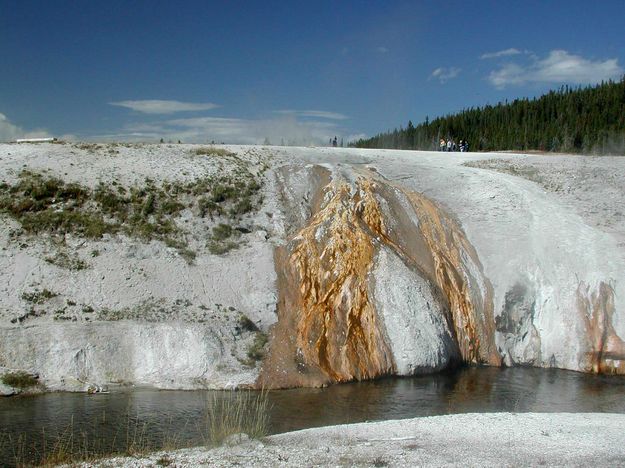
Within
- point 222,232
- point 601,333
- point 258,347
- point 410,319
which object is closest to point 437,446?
point 258,347

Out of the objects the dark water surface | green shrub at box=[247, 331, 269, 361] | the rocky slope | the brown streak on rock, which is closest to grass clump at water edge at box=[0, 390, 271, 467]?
the dark water surface

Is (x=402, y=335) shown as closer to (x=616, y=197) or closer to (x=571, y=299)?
(x=571, y=299)

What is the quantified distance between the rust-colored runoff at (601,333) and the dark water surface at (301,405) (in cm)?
79

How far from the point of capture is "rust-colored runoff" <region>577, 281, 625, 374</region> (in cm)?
2419

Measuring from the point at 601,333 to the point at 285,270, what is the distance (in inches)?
481

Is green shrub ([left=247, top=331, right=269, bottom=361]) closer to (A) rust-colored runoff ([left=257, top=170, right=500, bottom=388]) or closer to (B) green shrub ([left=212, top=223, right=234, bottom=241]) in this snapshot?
(A) rust-colored runoff ([left=257, top=170, right=500, bottom=388])

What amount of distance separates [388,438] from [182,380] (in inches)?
342

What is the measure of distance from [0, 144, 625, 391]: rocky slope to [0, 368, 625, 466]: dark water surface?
105cm

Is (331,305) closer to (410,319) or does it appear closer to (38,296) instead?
(410,319)

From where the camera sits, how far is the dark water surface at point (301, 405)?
1533 centimetres

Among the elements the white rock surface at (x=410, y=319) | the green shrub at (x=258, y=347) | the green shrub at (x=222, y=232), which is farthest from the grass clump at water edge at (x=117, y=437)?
the green shrub at (x=222, y=232)

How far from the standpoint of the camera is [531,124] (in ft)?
295

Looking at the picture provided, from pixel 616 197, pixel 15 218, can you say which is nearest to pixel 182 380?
pixel 15 218

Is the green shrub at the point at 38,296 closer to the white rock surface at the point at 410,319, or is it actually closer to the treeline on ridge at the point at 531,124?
the white rock surface at the point at 410,319
